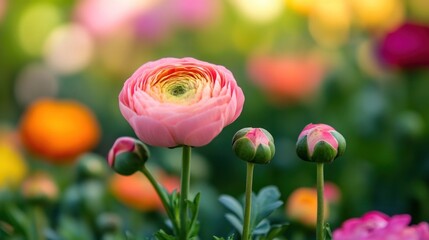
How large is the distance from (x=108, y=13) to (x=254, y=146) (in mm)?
2070

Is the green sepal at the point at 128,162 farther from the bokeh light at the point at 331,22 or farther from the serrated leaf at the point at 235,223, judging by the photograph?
the bokeh light at the point at 331,22

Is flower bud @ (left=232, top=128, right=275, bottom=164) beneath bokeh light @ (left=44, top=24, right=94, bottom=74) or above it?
beneath

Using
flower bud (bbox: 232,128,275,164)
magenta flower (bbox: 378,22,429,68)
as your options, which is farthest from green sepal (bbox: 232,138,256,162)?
magenta flower (bbox: 378,22,429,68)

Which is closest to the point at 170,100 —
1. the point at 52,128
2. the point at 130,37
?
the point at 52,128

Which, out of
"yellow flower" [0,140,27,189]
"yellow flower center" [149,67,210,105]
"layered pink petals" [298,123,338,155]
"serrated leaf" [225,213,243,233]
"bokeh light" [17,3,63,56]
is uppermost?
"bokeh light" [17,3,63,56]

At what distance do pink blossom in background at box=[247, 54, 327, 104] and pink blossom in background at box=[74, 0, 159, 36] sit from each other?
1.95 feet

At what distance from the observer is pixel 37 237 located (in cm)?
119

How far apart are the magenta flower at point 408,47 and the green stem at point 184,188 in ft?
4.18

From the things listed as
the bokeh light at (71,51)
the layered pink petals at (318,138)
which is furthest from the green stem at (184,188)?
the bokeh light at (71,51)

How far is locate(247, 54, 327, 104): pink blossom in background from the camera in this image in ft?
7.70

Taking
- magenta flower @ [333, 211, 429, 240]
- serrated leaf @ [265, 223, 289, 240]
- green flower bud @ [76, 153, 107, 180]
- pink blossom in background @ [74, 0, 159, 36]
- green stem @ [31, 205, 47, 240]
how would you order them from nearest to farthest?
1. magenta flower @ [333, 211, 429, 240]
2. serrated leaf @ [265, 223, 289, 240]
3. green stem @ [31, 205, 47, 240]
4. green flower bud @ [76, 153, 107, 180]
5. pink blossom in background @ [74, 0, 159, 36]

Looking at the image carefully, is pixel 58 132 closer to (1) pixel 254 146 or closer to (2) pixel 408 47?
(2) pixel 408 47

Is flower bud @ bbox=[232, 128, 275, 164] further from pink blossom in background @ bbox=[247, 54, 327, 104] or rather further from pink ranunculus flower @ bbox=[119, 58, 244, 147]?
pink blossom in background @ bbox=[247, 54, 327, 104]

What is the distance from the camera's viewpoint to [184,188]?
86cm
